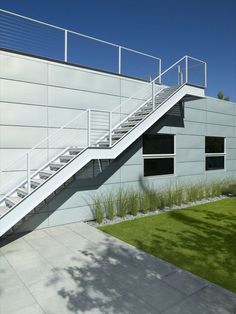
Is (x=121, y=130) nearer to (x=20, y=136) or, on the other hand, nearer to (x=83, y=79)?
(x=83, y=79)

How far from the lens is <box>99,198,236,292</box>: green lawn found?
4531 millimetres

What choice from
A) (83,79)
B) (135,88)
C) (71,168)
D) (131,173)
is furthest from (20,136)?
(135,88)

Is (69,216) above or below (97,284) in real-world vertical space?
above

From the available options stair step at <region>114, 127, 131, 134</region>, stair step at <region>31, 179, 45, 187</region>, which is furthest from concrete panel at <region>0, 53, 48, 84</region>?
stair step at <region>31, 179, 45, 187</region>

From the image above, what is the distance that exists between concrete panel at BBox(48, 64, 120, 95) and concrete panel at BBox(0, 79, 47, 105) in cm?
41

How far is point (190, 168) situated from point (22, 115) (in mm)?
6875

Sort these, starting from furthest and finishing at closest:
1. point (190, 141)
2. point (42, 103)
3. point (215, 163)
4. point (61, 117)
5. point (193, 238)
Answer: point (215, 163), point (190, 141), point (61, 117), point (42, 103), point (193, 238)

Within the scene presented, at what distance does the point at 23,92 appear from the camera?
6570mm

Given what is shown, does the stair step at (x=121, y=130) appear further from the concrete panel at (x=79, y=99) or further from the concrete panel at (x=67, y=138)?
the concrete panel at (x=67, y=138)

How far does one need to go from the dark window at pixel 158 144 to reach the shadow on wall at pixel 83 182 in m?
0.25

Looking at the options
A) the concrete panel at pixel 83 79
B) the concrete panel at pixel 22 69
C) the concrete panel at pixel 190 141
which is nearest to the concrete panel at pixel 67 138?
the concrete panel at pixel 83 79

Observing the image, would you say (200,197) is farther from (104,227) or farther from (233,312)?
(233,312)

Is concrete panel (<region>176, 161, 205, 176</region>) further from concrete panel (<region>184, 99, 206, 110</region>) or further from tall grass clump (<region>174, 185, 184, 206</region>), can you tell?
concrete panel (<region>184, 99, 206, 110</region>)

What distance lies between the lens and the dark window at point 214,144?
11.7 metres
